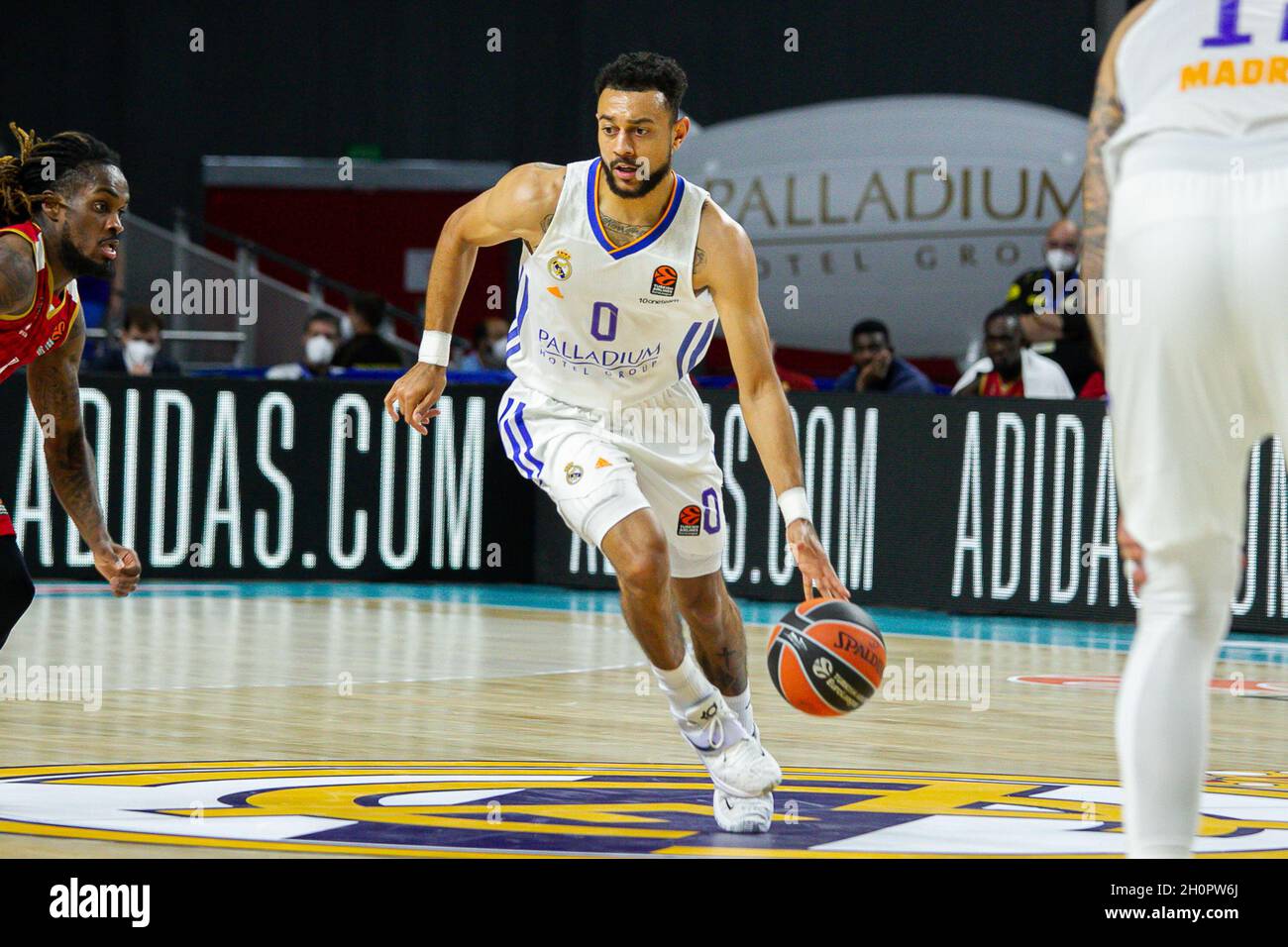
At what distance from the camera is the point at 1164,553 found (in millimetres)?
3100

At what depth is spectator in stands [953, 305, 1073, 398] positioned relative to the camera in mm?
11820

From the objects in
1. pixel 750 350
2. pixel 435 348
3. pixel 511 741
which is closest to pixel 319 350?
pixel 511 741

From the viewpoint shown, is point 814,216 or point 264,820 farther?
point 814,216

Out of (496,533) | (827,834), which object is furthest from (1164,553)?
(496,533)

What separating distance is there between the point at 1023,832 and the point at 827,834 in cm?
50

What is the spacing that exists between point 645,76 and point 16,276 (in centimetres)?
177

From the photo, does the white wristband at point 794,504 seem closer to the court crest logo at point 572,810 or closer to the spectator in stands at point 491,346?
the court crest logo at point 572,810

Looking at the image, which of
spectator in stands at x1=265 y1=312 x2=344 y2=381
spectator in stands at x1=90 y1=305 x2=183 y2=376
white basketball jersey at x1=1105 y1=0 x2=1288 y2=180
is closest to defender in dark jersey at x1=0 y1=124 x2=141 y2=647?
white basketball jersey at x1=1105 y1=0 x2=1288 y2=180

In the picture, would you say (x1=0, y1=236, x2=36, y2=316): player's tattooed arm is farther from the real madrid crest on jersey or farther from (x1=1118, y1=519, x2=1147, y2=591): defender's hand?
(x1=1118, y1=519, x2=1147, y2=591): defender's hand

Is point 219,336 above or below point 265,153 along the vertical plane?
below

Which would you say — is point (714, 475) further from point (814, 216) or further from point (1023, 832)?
point (814, 216)

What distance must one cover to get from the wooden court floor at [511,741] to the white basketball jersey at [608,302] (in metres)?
1.19

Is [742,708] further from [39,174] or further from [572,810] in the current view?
[39,174]

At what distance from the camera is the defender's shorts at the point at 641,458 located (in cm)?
553
